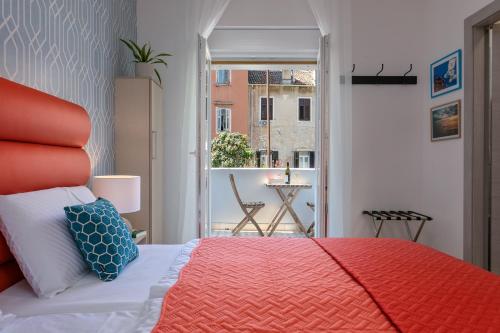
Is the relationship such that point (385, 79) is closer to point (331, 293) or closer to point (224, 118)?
point (331, 293)

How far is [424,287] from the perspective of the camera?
3.60 feet

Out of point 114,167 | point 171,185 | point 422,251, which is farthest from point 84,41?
point 422,251

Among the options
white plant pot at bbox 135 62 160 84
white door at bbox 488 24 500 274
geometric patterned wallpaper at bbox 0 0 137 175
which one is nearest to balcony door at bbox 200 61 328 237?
white plant pot at bbox 135 62 160 84

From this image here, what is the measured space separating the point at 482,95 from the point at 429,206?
1.12 meters

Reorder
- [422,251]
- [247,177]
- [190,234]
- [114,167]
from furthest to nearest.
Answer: [247,177] → [190,234] → [114,167] → [422,251]

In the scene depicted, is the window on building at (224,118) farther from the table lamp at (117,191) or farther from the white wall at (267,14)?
the table lamp at (117,191)

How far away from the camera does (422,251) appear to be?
61.8 inches

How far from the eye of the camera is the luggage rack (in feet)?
9.95

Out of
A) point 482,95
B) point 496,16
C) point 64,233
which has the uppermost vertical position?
point 496,16

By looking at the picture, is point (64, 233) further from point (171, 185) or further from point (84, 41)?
point (171, 185)

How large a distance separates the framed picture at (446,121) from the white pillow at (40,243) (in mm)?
2865

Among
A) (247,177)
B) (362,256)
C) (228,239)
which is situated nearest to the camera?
(362,256)

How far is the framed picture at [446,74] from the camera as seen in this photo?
108 inches

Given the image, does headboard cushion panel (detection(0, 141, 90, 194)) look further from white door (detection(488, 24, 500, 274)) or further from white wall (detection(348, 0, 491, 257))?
white door (detection(488, 24, 500, 274))
